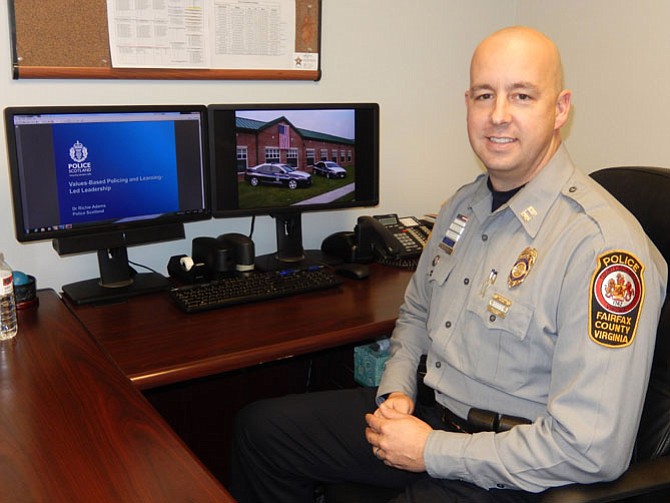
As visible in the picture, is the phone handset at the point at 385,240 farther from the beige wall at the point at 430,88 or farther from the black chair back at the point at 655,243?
the black chair back at the point at 655,243

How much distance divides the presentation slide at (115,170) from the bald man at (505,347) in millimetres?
646

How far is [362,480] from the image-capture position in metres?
1.51

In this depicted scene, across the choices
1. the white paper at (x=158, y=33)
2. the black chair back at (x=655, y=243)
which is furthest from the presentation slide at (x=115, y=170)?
the black chair back at (x=655, y=243)

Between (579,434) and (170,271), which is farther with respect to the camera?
(170,271)

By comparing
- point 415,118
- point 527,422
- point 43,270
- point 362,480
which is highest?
point 415,118

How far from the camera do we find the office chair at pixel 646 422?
115cm

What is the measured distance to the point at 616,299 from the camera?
123cm

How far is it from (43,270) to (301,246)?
0.76 meters

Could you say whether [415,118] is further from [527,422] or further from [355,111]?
[527,422]

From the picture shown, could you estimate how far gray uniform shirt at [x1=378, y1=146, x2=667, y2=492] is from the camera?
3.97ft

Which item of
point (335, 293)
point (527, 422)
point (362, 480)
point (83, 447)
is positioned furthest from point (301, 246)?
point (83, 447)

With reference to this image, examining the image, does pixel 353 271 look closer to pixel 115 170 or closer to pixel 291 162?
pixel 291 162

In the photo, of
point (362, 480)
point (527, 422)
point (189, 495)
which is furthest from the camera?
point (362, 480)

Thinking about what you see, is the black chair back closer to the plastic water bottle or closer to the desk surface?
the desk surface
